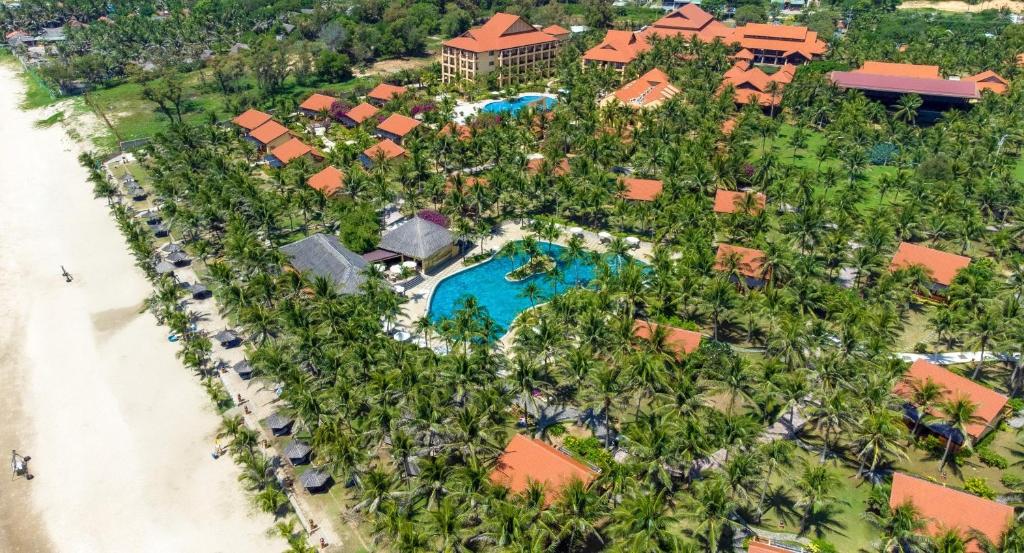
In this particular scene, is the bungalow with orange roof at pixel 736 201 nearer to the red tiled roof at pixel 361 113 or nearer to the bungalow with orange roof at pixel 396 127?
the bungalow with orange roof at pixel 396 127

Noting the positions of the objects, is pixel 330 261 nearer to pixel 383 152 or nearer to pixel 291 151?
pixel 383 152

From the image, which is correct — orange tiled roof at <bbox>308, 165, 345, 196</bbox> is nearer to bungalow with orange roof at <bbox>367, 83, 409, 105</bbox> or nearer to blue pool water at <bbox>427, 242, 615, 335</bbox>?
blue pool water at <bbox>427, 242, 615, 335</bbox>

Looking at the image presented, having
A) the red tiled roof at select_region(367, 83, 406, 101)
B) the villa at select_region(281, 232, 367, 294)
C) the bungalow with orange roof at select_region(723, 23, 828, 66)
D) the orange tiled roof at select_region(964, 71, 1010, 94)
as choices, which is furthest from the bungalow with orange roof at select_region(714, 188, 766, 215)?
the bungalow with orange roof at select_region(723, 23, 828, 66)

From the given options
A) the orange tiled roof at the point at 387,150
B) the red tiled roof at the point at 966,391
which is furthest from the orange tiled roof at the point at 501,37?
the red tiled roof at the point at 966,391

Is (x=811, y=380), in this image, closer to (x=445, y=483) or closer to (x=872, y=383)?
(x=872, y=383)

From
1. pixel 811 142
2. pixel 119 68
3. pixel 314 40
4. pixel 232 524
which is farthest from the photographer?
pixel 314 40

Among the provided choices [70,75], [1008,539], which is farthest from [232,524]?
[70,75]

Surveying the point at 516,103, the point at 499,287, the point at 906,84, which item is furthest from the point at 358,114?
the point at 906,84
